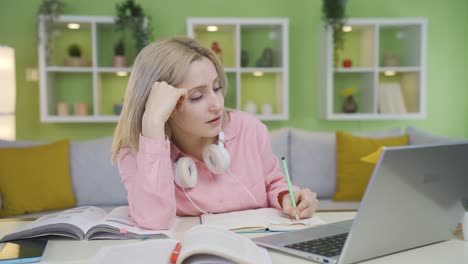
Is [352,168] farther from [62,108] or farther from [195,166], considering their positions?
[62,108]

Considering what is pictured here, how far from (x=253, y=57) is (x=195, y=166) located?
2.74 metres

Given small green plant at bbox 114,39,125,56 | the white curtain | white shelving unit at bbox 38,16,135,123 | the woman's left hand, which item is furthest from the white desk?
small green plant at bbox 114,39,125,56

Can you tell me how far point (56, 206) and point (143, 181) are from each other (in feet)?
5.74

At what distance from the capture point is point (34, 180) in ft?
9.45

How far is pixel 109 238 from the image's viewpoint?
1.15 m

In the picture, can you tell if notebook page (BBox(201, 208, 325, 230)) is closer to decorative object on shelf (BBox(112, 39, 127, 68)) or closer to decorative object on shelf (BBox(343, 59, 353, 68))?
decorative object on shelf (BBox(112, 39, 127, 68))

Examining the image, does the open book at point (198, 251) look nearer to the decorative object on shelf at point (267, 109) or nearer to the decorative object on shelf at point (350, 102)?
the decorative object on shelf at point (267, 109)

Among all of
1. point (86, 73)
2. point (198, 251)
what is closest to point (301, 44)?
point (86, 73)

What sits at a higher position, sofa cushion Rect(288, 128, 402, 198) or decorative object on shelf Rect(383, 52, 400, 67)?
decorative object on shelf Rect(383, 52, 400, 67)

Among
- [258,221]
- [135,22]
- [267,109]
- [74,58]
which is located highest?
[135,22]

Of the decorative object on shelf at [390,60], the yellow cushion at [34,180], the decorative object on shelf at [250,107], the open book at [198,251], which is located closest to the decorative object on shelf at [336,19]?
the decorative object on shelf at [390,60]

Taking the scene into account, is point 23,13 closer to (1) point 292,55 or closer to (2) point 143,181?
(1) point 292,55

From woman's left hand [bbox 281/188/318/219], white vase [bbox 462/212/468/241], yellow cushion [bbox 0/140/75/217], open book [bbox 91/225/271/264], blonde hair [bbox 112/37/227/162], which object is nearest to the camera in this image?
open book [bbox 91/225/271/264]

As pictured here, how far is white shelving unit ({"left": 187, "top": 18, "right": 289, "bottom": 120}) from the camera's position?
381 cm
